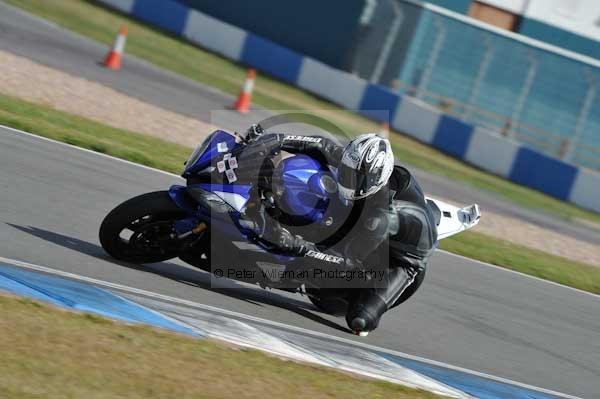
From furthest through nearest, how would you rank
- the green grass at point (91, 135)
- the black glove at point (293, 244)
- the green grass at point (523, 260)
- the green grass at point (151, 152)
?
the green grass at point (523, 260)
the green grass at point (151, 152)
the green grass at point (91, 135)
the black glove at point (293, 244)

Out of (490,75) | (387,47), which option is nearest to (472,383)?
(490,75)

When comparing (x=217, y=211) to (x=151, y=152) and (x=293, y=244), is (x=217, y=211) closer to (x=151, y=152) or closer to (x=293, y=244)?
(x=293, y=244)

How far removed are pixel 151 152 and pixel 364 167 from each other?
21.2 feet

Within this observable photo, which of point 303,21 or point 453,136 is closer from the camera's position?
point 453,136

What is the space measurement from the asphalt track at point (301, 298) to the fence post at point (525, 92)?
14.9m

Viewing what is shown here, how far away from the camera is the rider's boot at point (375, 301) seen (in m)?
7.18

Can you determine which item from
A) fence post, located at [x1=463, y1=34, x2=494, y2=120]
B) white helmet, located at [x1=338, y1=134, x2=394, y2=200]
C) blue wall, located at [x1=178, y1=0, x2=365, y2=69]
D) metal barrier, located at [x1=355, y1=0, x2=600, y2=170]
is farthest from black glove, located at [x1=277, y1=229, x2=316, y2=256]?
blue wall, located at [x1=178, y1=0, x2=365, y2=69]

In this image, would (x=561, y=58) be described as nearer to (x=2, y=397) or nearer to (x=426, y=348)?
(x=426, y=348)

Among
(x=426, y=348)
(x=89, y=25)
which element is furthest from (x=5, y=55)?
(x=426, y=348)

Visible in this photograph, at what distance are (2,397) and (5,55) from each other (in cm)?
1324

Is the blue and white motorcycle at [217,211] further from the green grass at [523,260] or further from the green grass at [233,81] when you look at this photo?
the green grass at [233,81]

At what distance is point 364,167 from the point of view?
6434 mm

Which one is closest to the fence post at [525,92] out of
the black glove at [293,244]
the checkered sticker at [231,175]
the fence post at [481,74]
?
the fence post at [481,74]

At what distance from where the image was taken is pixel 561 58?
24938mm
